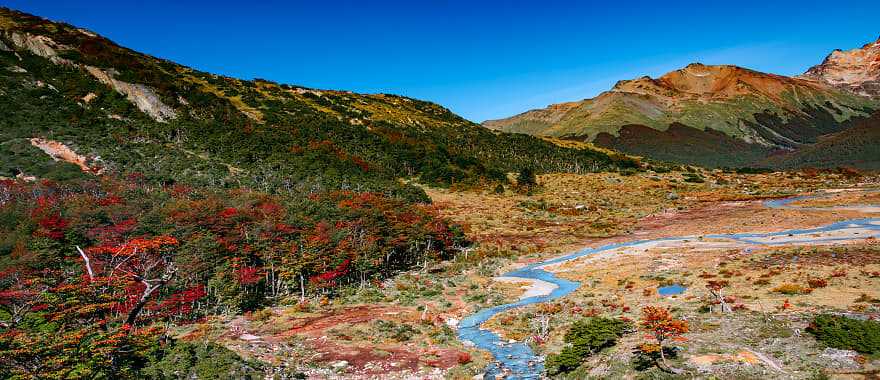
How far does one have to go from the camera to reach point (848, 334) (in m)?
24.4

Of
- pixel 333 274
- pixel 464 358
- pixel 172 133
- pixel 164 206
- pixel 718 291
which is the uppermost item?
pixel 172 133

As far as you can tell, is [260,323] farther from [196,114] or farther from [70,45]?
[70,45]

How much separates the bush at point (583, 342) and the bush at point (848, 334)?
10.7m

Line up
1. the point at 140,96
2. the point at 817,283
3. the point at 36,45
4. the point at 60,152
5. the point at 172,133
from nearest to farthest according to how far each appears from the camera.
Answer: the point at 817,283 → the point at 60,152 → the point at 172,133 → the point at 36,45 → the point at 140,96

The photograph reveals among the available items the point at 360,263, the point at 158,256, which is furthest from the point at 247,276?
the point at 360,263

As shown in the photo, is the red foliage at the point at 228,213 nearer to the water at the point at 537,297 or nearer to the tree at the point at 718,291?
the water at the point at 537,297

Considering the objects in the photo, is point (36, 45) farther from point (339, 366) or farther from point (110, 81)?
point (339, 366)

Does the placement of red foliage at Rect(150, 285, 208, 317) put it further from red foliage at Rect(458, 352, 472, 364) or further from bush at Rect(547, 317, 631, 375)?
bush at Rect(547, 317, 631, 375)

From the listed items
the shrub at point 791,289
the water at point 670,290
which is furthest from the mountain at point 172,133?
the shrub at point 791,289

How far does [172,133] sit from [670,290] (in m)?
141

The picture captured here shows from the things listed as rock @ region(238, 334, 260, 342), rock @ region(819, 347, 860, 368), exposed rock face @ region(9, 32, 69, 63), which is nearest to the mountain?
exposed rock face @ region(9, 32, 69, 63)

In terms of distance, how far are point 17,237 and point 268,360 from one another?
41407 millimetres

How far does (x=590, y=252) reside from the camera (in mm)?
78312

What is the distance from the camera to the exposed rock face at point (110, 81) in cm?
14688
